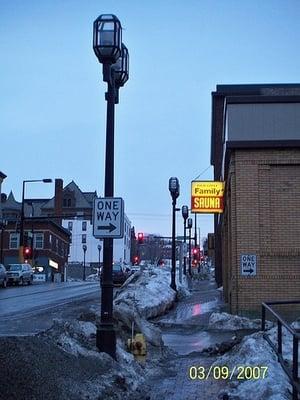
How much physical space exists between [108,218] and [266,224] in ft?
28.3

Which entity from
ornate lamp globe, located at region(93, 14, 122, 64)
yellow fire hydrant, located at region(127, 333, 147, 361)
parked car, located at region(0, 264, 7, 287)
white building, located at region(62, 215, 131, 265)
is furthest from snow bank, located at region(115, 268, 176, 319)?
white building, located at region(62, 215, 131, 265)

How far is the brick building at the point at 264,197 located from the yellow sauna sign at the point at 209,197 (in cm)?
616

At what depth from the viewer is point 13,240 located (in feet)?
253

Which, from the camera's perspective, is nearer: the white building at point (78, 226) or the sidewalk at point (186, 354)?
the sidewalk at point (186, 354)

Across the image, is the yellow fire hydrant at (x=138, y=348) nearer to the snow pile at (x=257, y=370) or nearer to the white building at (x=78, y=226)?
the snow pile at (x=257, y=370)

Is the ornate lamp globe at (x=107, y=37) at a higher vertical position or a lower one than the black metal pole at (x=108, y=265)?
higher

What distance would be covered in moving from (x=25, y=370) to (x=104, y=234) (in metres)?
3.25

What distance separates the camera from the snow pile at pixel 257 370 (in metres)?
7.42

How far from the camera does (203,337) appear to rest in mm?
15000

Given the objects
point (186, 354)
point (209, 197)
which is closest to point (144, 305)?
point (209, 197)

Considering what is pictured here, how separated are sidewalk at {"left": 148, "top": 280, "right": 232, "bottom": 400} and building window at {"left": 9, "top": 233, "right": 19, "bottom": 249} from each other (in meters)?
56.6

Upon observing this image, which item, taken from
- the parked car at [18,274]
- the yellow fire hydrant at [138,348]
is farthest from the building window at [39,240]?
the yellow fire hydrant at [138,348]

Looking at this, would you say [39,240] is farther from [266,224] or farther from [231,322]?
[231,322]

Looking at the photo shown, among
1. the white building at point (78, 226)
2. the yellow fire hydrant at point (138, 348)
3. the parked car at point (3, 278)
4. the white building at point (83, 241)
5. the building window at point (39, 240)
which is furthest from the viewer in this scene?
the white building at point (83, 241)
